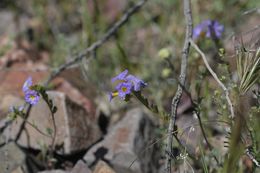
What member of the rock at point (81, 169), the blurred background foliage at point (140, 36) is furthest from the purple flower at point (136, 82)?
the blurred background foliage at point (140, 36)

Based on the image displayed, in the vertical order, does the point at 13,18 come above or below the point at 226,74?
above

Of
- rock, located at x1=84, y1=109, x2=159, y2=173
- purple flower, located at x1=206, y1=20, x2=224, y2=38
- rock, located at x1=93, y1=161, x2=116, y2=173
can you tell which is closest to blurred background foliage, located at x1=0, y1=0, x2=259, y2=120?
purple flower, located at x1=206, y1=20, x2=224, y2=38

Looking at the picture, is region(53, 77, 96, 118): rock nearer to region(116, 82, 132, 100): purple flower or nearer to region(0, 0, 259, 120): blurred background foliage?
region(0, 0, 259, 120): blurred background foliage

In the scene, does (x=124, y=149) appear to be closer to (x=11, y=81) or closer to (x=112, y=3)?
(x=11, y=81)

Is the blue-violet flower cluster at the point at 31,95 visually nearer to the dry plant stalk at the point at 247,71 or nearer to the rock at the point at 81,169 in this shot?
the rock at the point at 81,169

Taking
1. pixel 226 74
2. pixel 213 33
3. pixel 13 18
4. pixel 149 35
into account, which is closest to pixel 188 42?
pixel 226 74

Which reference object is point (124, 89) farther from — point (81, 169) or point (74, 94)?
point (74, 94)
